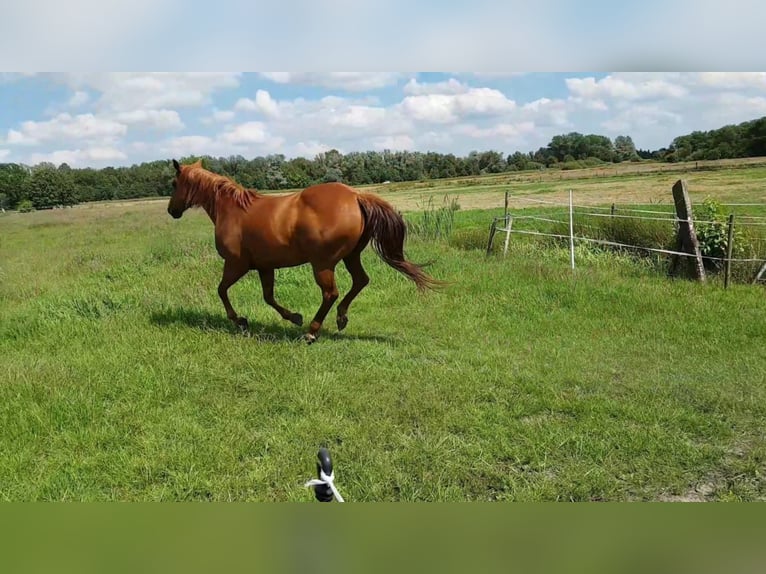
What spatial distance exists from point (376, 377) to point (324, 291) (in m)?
0.96

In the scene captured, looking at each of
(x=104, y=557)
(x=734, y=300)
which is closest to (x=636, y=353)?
(x=734, y=300)

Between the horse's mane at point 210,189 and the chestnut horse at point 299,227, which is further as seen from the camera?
the horse's mane at point 210,189

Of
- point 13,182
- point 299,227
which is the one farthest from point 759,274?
point 13,182

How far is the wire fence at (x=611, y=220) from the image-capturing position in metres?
6.81

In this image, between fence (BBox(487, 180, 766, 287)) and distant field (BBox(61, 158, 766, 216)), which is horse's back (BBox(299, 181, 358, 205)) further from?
fence (BBox(487, 180, 766, 287))

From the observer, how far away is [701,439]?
3020mm

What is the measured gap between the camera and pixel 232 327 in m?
4.55

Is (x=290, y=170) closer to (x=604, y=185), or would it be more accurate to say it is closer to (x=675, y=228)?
(x=604, y=185)

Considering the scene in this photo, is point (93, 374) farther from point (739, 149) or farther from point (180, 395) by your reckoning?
point (739, 149)

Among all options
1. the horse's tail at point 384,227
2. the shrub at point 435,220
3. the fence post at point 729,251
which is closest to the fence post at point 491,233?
the shrub at point 435,220

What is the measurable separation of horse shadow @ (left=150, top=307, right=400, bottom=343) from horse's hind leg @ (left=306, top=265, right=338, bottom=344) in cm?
10

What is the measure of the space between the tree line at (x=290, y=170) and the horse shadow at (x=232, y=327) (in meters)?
1.09

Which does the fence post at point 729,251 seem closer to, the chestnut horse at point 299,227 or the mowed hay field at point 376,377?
the mowed hay field at point 376,377

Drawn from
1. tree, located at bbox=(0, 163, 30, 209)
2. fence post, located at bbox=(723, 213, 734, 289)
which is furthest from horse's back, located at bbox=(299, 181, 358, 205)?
fence post, located at bbox=(723, 213, 734, 289)
